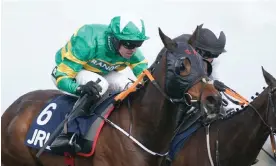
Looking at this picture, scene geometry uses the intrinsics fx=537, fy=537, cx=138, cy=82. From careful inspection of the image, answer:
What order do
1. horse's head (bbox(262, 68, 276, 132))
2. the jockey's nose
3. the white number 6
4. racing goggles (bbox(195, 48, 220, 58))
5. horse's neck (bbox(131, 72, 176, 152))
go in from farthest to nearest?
racing goggles (bbox(195, 48, 220, 58)) → the white number 6 → horse's head (bbox(262, 68, 276, 132)) → horse's neck (bbox(131, 72, 176, 152)) → the jockey's nose

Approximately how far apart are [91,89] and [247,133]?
1263 mm

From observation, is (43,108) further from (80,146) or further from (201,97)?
(201,97)

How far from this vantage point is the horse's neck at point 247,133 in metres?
4.11

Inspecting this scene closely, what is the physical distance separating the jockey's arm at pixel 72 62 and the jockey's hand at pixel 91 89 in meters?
0.13

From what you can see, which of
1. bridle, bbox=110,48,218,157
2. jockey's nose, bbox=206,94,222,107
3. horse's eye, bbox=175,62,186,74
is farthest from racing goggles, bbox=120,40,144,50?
jockey's nose, bbox=206,94,222,107

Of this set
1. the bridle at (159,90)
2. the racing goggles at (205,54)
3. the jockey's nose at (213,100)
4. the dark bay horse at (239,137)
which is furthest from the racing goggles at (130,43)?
the racing goggles at (205,54)

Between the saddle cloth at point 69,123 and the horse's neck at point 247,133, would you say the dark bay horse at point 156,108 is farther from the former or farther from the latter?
the horse's neck at point 247,133

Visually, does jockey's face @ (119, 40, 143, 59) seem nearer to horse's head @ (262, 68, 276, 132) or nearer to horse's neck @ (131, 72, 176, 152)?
horse's neck @ (131, 72, 176, 152)

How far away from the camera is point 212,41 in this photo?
5246mm

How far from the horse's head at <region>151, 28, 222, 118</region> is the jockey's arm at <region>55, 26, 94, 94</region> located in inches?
32.1

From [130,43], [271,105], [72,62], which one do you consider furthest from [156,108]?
[271,105]

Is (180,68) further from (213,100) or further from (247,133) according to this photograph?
(247,133)

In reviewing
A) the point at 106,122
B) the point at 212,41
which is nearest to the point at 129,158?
the point at 106,122

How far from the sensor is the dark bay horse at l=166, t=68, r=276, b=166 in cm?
408
